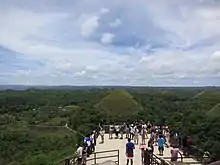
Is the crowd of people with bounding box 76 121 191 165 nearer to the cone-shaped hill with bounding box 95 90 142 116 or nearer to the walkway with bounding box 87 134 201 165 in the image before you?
the walkway with bounding box 87 134 201 165

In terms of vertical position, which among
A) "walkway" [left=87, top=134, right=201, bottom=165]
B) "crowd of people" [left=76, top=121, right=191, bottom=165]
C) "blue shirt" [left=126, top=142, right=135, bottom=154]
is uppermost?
"blue shirt" [left=126, top=142, right=135, bottom=154]

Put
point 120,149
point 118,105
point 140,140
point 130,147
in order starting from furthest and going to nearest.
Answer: point 118,105, point 140,140, point 120,149, point 130,147

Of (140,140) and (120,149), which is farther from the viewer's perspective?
(140,140)

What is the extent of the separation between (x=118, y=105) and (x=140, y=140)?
2386 centimetres

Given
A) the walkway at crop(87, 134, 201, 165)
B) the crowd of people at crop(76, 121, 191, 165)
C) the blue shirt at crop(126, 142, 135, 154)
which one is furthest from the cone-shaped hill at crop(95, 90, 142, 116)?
the blue shirt at crop(126, 142, 135, 154)

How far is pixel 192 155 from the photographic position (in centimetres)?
1630

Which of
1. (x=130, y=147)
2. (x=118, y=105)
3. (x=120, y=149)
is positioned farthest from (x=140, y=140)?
(x=118, y=105)

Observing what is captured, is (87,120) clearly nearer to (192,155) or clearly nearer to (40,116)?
(192,155)

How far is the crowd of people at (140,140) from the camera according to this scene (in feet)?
44.6

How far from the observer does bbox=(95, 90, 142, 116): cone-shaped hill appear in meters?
43.3

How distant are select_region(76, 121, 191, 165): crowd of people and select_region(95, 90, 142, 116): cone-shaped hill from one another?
Result: 701 inches

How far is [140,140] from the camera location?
2100 cm

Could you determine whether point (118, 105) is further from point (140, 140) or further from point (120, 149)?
point (120, 149)

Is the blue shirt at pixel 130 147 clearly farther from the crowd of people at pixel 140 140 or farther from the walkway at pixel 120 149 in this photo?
the walkway at pixel 120 149
